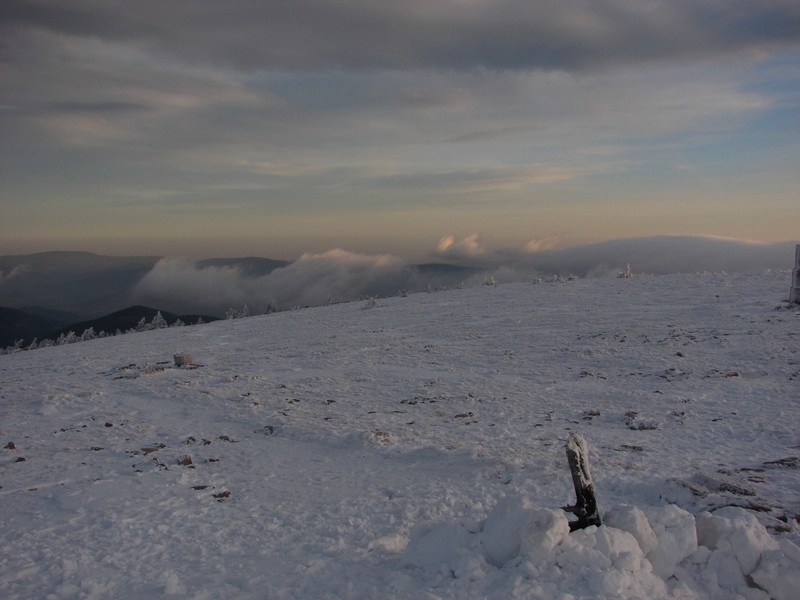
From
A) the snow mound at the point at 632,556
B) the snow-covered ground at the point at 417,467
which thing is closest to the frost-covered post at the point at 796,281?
the snow-covered ground at the point at 417,467

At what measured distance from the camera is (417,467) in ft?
31.5

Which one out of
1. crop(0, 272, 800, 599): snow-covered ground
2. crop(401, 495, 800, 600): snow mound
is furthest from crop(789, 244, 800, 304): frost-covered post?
crop(401, 495, 800, 600): snow mound

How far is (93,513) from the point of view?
7.91 metres

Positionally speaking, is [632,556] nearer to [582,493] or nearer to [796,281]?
[582,493]

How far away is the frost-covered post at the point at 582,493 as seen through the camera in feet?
20.3

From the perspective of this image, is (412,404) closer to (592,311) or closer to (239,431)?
(239,431)

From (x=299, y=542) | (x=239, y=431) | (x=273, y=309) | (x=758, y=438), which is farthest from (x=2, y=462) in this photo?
(x=273, y=309)

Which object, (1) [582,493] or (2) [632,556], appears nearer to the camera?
(2) [632,556]

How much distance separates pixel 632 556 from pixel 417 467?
4535 mm

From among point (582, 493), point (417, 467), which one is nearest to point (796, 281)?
point (417, 467)

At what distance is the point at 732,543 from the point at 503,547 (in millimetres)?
2321

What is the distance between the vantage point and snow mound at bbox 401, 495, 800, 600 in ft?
17.6

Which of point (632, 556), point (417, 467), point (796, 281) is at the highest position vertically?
point (796, 281)

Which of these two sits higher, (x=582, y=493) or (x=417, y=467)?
(x=582, y=493)
